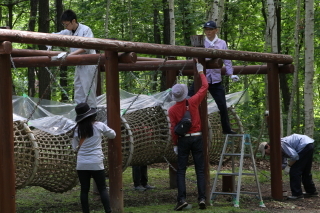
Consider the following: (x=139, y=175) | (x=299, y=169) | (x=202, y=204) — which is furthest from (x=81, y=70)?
(x=299, y=169)

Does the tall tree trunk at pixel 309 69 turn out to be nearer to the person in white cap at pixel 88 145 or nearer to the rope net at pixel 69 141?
the rope net at pixel 69 141

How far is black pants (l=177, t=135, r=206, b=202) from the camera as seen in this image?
24.2 feet

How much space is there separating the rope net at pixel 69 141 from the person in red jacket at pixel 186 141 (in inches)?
30.4

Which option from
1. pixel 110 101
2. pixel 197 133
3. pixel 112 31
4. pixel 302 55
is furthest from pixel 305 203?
pixel 112 31

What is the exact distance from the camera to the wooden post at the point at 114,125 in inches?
265

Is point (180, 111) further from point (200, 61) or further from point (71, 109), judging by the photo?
point (71, 109)

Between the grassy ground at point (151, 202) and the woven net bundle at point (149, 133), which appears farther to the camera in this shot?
the woven net bundle at point (149, 133)

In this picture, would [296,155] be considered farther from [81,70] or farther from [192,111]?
[81,70]

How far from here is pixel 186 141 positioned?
7.41 metres

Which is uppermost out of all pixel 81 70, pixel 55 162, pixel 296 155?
pixel 81 70

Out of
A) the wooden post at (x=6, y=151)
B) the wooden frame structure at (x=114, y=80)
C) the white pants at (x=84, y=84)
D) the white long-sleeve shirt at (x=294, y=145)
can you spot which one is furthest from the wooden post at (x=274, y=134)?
the wooden post at (x=6, y=151)

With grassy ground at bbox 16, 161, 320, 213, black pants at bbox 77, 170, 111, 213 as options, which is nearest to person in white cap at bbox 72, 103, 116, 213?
black pants at bbox 77, 170, 111, 213

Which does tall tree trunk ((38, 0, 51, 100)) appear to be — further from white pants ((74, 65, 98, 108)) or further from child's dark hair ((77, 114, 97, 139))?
child's dark hair ((77, 114, 97, 139))

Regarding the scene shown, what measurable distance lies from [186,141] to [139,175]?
8.22 feet
